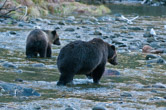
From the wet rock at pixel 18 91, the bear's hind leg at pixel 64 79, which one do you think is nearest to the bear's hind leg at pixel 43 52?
the bear's hind leg at pixel 64 79

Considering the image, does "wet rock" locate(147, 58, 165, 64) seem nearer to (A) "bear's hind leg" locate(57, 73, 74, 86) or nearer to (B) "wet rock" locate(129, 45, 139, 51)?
(B) "wet rock" locate(129, 45, 139, 51)

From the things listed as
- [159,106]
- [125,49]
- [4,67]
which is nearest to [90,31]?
[125,49]

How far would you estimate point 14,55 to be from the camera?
12.5 metres

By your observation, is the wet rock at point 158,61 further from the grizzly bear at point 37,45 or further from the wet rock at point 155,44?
the wet rock at point 155,44

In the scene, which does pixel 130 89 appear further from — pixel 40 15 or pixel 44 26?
pixel 40 15

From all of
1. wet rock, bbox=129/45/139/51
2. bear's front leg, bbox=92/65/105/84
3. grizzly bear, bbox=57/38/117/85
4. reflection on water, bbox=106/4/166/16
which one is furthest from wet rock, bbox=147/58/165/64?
reflection on water, bbox=106/4/166/16

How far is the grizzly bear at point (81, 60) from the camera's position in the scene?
847cm

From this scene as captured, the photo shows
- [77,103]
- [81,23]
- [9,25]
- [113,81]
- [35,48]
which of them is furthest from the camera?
[81,23]

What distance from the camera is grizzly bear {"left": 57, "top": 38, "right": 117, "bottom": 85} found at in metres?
8.47

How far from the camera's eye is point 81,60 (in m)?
8.66

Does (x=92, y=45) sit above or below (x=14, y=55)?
above

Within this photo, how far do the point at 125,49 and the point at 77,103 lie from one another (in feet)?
27.7

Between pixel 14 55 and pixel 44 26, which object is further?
pixel 44 26

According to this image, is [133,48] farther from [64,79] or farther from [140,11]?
[140,11]
